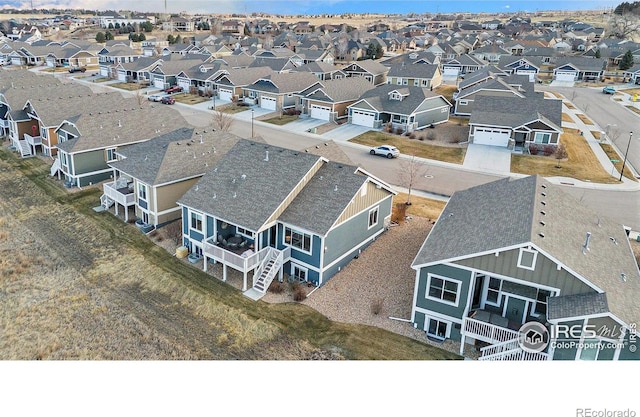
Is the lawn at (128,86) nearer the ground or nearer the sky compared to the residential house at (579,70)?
nearer the ground

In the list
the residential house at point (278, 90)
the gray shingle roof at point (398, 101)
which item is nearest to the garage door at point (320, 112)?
the gray shingle roof at point (398, 101)

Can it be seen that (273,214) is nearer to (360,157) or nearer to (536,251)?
(536,251)

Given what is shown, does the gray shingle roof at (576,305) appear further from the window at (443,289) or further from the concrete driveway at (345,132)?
the concrete driveway at (345,132)

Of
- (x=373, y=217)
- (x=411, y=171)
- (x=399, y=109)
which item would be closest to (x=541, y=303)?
(x=373, y=217)

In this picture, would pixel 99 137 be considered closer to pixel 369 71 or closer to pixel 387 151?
pixel 387 151

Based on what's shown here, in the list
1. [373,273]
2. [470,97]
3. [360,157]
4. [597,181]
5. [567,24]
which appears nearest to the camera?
[373,273]

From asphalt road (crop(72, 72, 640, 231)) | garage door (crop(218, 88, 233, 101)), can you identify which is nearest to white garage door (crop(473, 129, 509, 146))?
asphalt road (crop(72, 72, 640, 231))

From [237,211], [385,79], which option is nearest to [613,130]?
[385,79]
